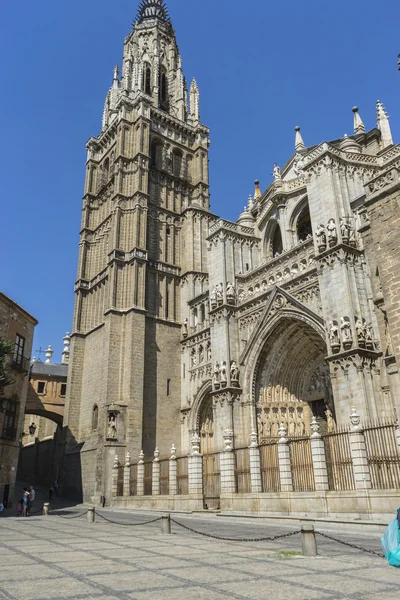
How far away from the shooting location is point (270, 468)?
53.6 ft

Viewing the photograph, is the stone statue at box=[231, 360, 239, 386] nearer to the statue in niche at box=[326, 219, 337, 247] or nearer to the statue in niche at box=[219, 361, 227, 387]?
the statue in niche at box=[219, 361, 227, 387]

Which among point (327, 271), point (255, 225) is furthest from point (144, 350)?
point (327, 271)

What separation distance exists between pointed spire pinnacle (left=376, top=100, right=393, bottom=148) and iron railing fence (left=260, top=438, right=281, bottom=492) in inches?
706

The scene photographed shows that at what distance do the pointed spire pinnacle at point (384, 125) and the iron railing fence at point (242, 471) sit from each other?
714 inches

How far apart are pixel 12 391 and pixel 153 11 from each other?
39514 millimetres

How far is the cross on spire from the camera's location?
148 ft

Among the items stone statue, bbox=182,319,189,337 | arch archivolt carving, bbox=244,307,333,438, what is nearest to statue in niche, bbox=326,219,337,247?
arch archivolt carving, bbox=244,307,333,438

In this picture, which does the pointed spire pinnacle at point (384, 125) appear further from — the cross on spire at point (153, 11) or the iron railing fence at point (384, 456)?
the cross on spire at point (153, 11)

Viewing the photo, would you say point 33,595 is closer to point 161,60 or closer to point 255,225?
point 255,225

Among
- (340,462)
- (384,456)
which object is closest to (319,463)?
(340,462)

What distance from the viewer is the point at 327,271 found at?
19.4m

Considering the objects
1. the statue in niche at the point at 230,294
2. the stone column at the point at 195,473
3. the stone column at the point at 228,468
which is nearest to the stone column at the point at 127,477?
the stone column at the point at 195,473

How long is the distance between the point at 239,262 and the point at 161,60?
1014 inches

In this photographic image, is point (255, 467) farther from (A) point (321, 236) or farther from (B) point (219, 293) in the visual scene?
(B) point (219, 293)
